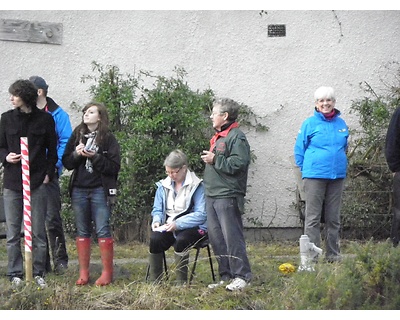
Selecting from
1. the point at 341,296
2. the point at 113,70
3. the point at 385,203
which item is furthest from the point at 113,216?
the point at 341,296

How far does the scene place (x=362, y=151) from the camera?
10852 mm

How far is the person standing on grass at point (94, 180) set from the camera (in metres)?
8.34

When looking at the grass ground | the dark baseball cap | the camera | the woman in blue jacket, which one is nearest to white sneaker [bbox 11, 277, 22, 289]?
the grass ground

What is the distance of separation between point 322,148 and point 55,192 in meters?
2.48

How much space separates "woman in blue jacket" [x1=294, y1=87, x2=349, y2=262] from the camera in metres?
8.66

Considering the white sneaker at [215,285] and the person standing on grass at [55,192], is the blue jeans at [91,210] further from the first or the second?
the white sneaker at [215,285]

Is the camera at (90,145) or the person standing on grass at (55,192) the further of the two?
the person standing on grass at (55,192)

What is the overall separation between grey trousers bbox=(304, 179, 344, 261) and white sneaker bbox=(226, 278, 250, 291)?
46.4 inches

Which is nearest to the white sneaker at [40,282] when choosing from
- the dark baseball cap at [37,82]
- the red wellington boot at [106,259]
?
the red wellington boot at [106,259]

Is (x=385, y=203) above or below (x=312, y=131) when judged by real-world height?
below

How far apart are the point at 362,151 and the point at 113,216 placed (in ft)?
9.50

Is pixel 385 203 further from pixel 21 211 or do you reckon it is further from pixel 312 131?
pixel 21 211

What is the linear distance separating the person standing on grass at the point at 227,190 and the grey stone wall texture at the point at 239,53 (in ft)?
10.2

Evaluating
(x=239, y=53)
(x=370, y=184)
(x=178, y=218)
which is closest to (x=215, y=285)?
(x=178, y=218)
